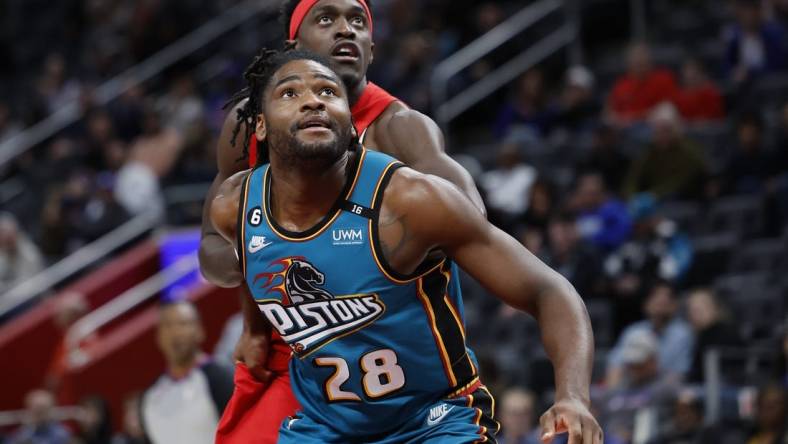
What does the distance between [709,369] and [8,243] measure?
303 inches

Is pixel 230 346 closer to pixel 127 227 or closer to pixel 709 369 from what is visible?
pixel 127 227

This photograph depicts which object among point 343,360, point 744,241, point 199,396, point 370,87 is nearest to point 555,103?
point 744,241

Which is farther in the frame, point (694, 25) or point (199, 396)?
point (694, 25)

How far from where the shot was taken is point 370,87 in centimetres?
513

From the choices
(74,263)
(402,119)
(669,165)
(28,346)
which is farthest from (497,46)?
(402,119)

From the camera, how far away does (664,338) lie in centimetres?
994

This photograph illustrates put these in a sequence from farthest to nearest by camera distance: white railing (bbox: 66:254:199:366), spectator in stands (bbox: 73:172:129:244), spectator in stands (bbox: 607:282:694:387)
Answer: spectator in stands (bbox: 73:172:129:244), white railing (bbox: 66:254:199:366), spectator in stands (bbox: 607:282:694:387)

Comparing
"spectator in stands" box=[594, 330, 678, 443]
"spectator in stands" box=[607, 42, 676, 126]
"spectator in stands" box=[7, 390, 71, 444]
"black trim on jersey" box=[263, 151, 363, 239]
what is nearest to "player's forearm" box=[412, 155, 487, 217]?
"black trim on jersey" box=[263, 151, 363, 239]

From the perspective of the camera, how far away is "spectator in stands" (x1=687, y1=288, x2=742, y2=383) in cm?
952

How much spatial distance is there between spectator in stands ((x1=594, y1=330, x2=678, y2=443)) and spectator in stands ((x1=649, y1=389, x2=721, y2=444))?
11 centimetres

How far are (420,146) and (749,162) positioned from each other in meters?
7.05

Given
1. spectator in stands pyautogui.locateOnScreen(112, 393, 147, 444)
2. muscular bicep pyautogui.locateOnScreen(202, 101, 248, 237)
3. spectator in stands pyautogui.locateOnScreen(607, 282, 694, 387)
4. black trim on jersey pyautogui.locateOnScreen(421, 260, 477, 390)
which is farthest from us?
spectator in stands pyautogui.locateOnScreen(112, 393, 147, 444)

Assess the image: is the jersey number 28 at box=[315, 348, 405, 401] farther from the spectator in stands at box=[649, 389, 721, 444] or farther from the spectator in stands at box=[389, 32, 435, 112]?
the spectator in stands at box=[389, 32, 435, 112]

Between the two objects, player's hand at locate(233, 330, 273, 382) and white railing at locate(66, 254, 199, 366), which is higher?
white railing at locate(66, 254, 199, 366)
